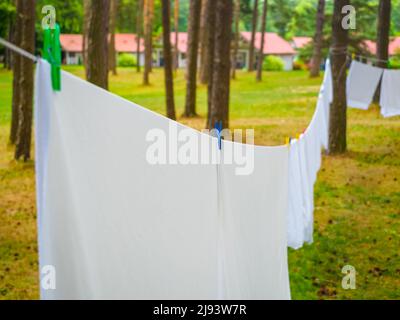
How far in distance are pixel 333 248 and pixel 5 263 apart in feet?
12.7

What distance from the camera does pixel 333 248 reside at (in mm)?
7289

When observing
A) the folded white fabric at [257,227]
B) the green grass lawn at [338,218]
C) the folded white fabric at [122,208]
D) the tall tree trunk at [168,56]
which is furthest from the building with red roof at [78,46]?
the folded white fabric at [122,208]

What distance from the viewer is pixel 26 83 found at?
11047 mm

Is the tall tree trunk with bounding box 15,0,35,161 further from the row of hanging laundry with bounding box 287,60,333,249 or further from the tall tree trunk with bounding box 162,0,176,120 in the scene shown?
the row of hanging laundry with bounding box 287,60,333,249

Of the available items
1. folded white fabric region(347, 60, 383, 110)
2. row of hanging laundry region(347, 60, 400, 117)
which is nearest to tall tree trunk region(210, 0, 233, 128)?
row of hanging laundry region(347, 60, 400, 117)

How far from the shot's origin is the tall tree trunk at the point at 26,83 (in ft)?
35.3

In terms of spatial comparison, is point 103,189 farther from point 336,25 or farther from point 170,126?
point 336,25

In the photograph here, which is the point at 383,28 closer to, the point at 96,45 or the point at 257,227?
the point at 96,45

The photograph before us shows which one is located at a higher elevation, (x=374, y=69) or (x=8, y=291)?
(x=374, y=69)

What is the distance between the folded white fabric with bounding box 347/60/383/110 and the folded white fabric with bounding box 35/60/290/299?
11.8 meters

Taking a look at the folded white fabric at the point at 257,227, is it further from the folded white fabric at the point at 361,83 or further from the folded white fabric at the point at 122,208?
the folded white fabric at the point at 361,83

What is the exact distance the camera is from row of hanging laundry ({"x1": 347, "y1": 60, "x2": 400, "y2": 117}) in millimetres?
14977
